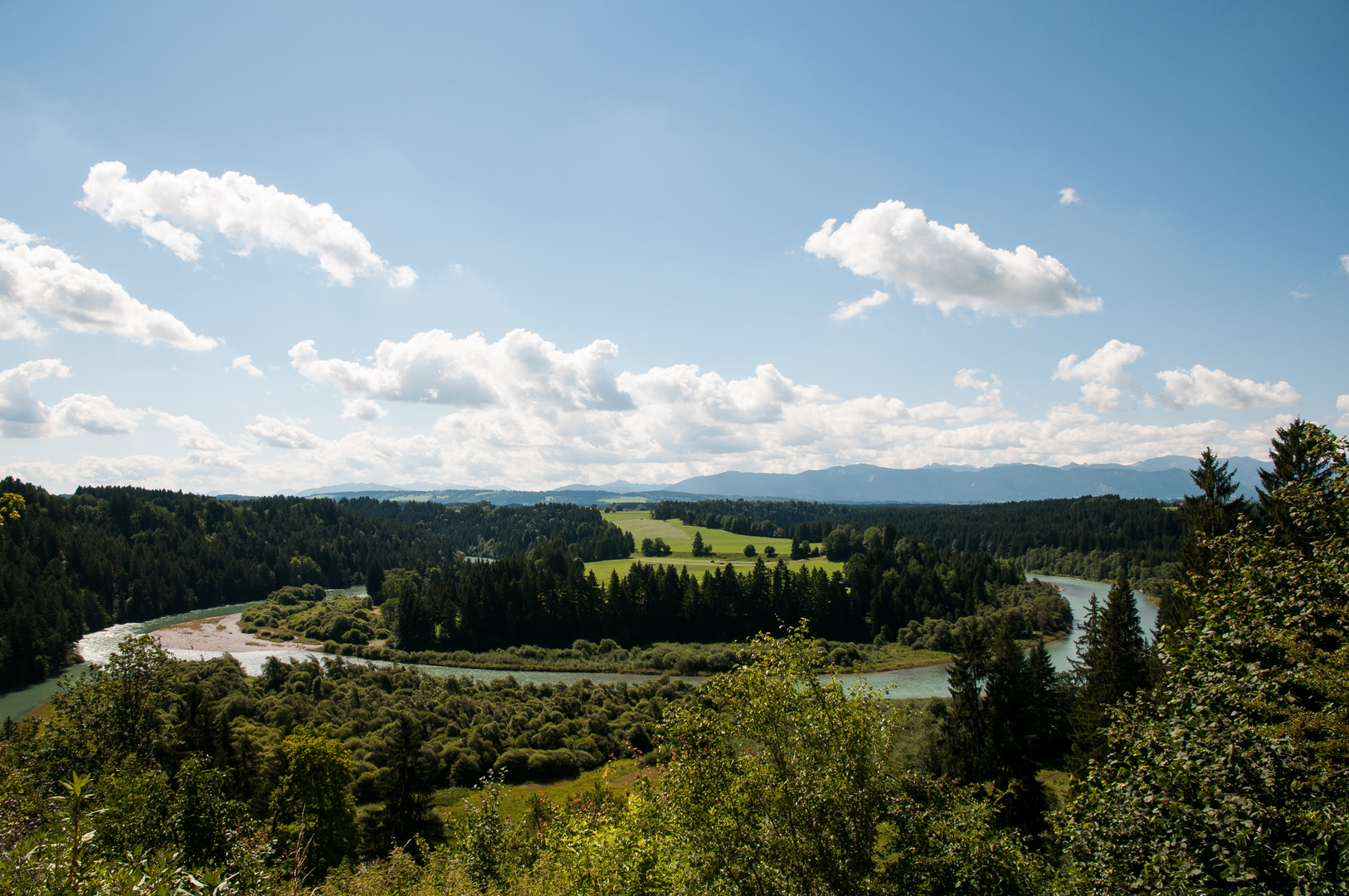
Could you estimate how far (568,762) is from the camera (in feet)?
140

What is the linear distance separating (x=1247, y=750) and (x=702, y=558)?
12879 centimetres

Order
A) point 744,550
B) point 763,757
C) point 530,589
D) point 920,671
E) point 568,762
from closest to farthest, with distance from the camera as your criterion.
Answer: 1. point 763,757
2. point 568,762
3. point 920,671
4. point 530,589
5. point 744,550

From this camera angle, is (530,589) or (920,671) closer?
(920,671)

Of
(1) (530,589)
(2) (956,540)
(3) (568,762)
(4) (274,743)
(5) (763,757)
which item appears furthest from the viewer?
(2) (956,540)

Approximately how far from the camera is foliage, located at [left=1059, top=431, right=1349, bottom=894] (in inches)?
322

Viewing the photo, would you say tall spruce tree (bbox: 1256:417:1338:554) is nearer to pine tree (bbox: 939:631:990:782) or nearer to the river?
pine tree (bbox: 939:631:990:782)

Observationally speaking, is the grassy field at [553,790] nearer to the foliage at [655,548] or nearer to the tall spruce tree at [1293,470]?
the tall spruce tree at [1293,470]

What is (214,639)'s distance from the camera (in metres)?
88.3

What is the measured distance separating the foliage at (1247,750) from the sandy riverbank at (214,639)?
9186 centimetres

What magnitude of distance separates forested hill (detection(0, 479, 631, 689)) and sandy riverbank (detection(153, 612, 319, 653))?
35.1 ft

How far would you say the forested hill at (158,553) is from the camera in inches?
3113

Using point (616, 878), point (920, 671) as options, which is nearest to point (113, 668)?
point (616, 878)

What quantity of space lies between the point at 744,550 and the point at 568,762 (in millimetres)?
99718

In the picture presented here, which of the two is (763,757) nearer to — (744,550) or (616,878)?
(616,878)
